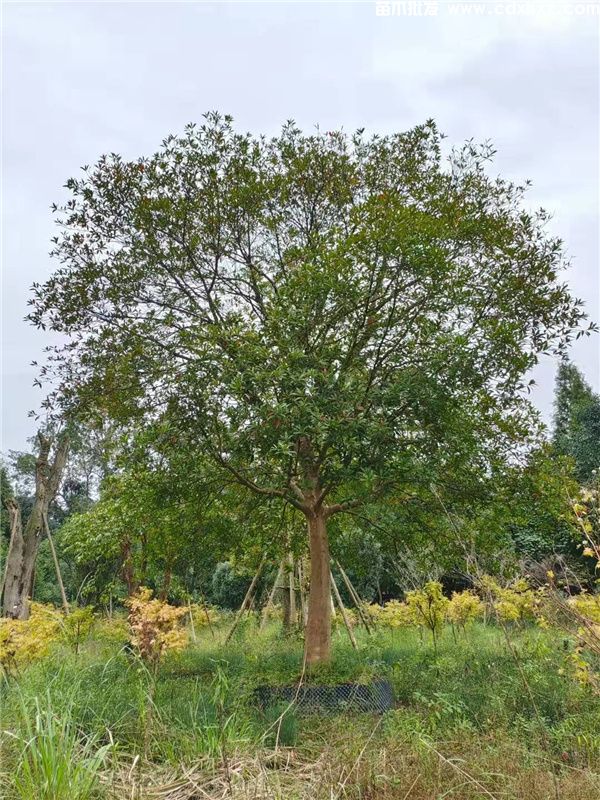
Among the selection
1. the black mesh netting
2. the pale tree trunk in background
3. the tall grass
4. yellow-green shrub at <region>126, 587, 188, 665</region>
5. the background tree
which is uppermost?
the background tree

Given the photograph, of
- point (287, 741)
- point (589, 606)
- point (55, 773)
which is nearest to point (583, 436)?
point (589, 606)

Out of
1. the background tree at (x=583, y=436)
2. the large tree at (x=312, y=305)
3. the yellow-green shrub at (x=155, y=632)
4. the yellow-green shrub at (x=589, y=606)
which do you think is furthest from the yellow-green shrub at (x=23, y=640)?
the background tree at (x=583, y=436)

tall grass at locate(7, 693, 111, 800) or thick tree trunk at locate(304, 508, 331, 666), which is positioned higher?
thick tree trunk at locate(304, 508, 331, 666)

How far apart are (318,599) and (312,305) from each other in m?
2.81

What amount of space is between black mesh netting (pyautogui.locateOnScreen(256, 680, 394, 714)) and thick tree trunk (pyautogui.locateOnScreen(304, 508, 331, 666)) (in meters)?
0.80

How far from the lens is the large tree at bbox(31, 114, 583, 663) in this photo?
167 inches

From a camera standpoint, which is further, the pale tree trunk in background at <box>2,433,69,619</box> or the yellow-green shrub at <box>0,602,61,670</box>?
the pale tree trunk in background at <box>2,433,69,619</box>

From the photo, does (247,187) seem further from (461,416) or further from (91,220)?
(461,416)

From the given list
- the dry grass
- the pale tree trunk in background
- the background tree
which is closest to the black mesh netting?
the dry grass

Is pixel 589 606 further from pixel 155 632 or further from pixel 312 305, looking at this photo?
pixel 155 632

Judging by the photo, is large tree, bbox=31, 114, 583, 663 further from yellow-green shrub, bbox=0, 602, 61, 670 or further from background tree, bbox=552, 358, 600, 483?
background tree, bbox=552, 358, 600, 483

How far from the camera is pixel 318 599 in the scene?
5520mm

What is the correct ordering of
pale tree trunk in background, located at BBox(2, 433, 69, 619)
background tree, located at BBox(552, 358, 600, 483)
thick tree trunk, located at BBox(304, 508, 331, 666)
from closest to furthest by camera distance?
thick tree trunk, located at BBox(304, 508, 331, 666), pale tree trunk in background, located at BBox(2, 433, 69, 619), background tree, located at BBox(552, 358, 600, 483)

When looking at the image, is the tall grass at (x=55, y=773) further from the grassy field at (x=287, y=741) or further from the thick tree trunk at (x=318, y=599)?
the thick tree trunk at (x=318, y=599)
